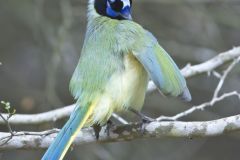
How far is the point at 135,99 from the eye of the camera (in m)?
3.34

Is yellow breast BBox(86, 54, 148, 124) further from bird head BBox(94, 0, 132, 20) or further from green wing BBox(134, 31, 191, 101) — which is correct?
bird head BBox(94, 0, 132, 20)

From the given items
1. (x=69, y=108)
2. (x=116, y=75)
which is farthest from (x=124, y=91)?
(x=69, y=108)

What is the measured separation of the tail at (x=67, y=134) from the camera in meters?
2.96

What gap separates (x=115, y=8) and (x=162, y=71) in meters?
0.54

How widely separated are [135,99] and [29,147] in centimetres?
56

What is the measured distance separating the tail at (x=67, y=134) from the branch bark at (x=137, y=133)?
13 cm

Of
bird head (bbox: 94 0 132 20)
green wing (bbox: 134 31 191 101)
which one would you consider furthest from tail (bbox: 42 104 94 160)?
bird head (bbox: 94 0 132 20)

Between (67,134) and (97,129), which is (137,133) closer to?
(97,129)

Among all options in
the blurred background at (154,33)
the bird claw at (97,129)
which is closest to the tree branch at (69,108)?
the bird claw at (97,129)

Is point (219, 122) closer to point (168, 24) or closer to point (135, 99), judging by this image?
point (135, 99)

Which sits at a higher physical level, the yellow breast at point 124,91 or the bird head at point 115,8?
the bird head at point 115,8

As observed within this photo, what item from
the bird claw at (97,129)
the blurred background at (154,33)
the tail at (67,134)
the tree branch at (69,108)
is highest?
the tail at (67,134)

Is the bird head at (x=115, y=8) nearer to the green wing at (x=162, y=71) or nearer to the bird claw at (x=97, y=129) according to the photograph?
the green wing at (x=162, y=71)

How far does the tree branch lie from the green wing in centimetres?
68
